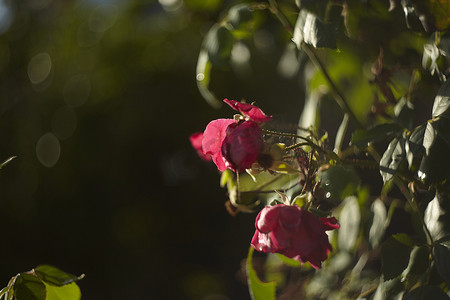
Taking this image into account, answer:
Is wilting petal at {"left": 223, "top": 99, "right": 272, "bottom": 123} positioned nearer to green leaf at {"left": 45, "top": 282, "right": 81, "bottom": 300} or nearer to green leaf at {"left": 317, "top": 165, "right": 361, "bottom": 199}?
green leaf at {"left": 317, "top": 165, "right": 361, "bottom": 199}

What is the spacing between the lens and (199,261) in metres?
1.48

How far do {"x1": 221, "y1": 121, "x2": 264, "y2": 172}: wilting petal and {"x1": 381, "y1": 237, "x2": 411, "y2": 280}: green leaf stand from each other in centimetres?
17

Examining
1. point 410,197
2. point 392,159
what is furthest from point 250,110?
point 410,197

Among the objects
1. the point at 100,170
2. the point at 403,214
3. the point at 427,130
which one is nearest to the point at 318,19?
the point at 427,130

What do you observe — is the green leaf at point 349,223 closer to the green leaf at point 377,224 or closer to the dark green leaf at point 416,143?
the green leaf at point 377,224

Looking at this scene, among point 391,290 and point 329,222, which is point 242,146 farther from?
point 391,290

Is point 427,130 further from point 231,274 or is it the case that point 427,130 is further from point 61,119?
point 61,119

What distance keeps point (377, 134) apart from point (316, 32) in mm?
125

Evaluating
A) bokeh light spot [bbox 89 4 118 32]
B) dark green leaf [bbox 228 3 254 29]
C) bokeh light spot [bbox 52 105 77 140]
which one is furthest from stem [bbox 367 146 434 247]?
bokeh light spot [bbox 89 4 118 32]

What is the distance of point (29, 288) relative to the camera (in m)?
0.46

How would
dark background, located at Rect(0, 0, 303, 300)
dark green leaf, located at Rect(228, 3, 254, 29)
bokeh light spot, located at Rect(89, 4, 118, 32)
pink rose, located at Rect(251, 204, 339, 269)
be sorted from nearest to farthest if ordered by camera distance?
1. pink rose, located at Rect(251, 204, 339, 269)
2. dark green leaf, located at Rect(228, 3, 254, 29)
3. dark background, located at Rect(0, 0, 303, 300)
4. bokeh light spot, located at Rect(89, 4, 118, 32)

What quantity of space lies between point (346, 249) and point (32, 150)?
1050 mm

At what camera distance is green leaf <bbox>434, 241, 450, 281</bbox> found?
1.42 feet

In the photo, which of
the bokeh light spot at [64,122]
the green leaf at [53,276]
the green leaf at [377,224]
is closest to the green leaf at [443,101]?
the green leaf at [377,224]
